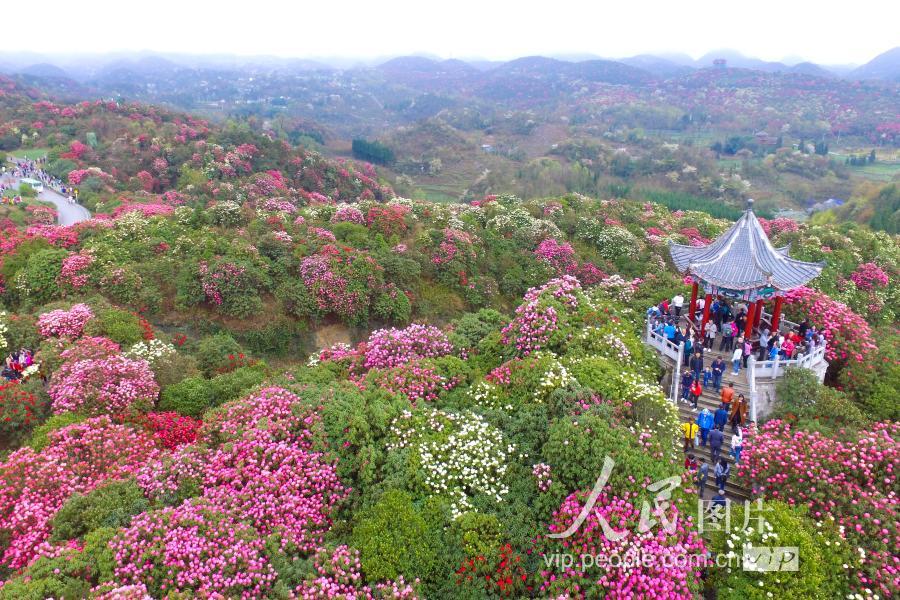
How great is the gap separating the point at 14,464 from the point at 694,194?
90.7 m

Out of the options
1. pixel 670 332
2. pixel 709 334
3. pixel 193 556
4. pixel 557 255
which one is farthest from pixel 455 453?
pixel 557 255

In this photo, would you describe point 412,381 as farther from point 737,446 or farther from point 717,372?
point 717,372

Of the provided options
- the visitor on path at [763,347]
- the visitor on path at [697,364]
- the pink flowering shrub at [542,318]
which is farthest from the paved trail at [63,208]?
the visitor on path at [763,347]

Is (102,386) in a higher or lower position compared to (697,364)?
lower

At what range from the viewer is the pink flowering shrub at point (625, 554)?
321 inches

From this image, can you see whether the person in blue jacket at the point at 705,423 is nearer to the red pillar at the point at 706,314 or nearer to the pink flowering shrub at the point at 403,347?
the red pillar at the point at 706,314

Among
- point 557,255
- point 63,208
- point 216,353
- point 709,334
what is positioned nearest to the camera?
point 709,334

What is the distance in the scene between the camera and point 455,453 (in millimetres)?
11070

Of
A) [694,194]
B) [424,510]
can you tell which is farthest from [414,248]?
[694,194]

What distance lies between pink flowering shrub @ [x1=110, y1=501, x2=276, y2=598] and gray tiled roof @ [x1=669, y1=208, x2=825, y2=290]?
13.1 metres

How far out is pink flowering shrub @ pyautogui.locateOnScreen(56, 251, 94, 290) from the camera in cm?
1970

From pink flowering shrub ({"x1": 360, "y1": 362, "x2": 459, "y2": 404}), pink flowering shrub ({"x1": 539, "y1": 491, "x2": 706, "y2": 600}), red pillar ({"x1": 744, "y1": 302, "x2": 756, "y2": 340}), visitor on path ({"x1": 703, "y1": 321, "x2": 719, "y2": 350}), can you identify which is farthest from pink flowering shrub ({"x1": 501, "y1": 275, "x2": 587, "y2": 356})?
pink flowering shrub ({"x1": 539, "y1": 491, "x2": 706, "y2": 600})

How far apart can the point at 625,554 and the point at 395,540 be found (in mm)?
3964

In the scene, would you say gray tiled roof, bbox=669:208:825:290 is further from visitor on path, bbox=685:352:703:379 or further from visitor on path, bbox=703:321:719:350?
visitor on path, bbox=685:352:703:379
